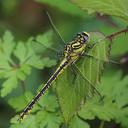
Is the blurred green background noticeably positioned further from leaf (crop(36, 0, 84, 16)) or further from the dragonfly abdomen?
the dragonfly abdomen

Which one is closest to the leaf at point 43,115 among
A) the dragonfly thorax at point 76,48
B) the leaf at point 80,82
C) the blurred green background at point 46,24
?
the leaf at point 80,82

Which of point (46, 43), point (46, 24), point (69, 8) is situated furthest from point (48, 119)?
point (46, 24)

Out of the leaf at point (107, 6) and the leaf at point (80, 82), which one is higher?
the leaf at point (107, 6)

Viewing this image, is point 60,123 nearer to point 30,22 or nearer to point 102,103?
point 102,103

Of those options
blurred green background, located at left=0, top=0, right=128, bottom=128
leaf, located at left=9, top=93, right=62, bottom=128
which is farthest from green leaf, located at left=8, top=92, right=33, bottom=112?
blurred green background, located at left=0, top=0, right=128, bottom=128

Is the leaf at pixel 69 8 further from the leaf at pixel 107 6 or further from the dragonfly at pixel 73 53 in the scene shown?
the leaf at pixel 107 6

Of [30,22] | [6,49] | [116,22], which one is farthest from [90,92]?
[30,22]
